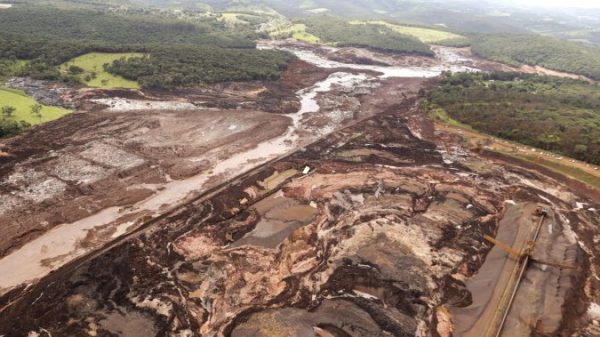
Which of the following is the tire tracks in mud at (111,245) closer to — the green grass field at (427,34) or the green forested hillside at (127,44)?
the green forested hillside at (127,44)

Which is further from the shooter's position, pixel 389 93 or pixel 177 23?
pixel 177 23

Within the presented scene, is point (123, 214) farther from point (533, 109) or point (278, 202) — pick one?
point (533, 109)

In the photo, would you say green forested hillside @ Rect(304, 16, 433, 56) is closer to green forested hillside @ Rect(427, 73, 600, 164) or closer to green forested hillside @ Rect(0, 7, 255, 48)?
green forested hillside @ Rect(0, 7, 255, 48)

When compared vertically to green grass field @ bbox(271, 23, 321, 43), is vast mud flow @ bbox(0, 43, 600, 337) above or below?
below

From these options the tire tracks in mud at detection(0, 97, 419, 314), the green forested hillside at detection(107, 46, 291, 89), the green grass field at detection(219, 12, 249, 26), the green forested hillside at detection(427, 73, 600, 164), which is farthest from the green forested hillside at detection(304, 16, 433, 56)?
the tire tracks in mud at detection(0, 97, 419, 314)

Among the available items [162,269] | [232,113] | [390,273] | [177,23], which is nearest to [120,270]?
[162,269]

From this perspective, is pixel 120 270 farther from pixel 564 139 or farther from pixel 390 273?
pixel 564 139
